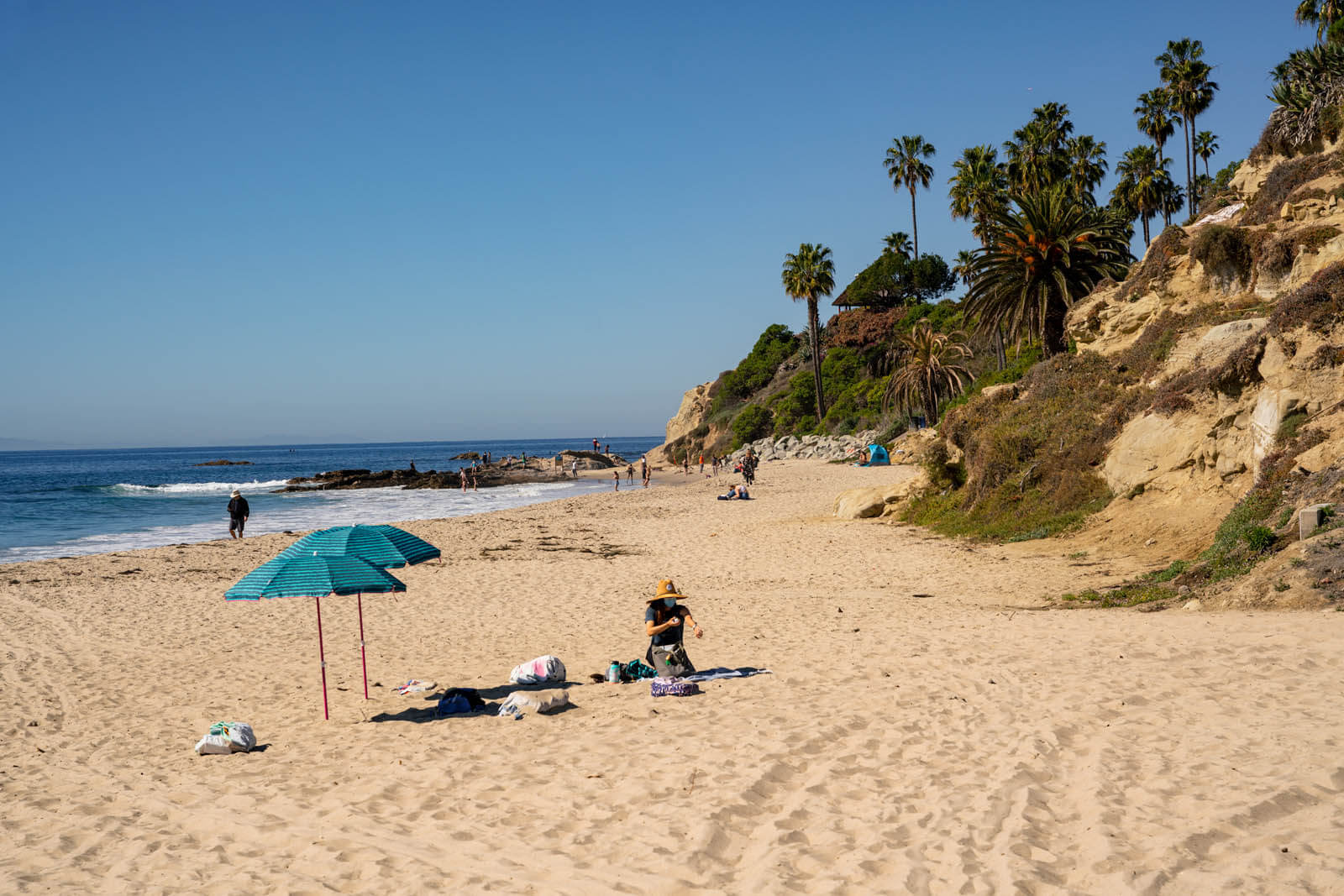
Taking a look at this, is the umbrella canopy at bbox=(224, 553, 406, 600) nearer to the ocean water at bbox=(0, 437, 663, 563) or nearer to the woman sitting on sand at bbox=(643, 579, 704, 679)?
the woman sitting on sand at bbox=(643, 579, 704, 679)

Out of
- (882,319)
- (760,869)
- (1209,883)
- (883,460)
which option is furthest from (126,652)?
(882,319)

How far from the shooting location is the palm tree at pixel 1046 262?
74.5 ft

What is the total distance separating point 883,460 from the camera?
43250mm

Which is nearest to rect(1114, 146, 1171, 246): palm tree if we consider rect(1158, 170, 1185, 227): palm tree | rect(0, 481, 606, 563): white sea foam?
rect(1158, 170, 1185, 227): palm tree

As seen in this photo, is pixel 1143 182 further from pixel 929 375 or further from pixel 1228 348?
pixel 1228 348

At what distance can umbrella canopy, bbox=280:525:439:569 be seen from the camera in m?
8.09

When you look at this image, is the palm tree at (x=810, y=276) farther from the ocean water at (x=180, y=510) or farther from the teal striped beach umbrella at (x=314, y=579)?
the teal striped beach umbrella at (x=314, y=579)

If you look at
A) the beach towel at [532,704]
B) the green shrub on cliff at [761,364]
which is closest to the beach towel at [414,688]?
the beach towel at [532,704]

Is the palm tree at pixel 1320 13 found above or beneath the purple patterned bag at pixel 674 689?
above

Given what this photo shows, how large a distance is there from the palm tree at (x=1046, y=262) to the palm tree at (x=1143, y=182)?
26296 millimetres

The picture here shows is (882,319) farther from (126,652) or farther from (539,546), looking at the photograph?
(126,652)

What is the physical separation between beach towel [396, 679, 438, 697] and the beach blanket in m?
3.00

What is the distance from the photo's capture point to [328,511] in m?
39.9

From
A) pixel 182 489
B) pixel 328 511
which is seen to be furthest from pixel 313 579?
pixel 182 489
